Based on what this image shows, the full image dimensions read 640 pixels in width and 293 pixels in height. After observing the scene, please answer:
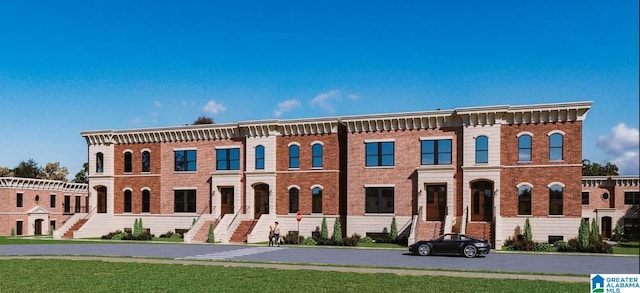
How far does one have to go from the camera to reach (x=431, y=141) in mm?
40406

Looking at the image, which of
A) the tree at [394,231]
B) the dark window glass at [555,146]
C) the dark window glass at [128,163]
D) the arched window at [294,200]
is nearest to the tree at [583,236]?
the dark window glass at [555,146]

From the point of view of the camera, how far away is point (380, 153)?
4178 centimetres

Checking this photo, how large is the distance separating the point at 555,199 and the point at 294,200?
1935cm

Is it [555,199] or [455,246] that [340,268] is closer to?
[455,246]

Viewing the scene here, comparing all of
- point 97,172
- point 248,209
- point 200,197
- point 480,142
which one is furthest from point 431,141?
point 97,172

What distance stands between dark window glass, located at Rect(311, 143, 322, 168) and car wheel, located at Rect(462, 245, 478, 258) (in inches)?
646

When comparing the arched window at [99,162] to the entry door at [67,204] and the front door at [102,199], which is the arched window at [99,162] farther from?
the entry door at [67,204]

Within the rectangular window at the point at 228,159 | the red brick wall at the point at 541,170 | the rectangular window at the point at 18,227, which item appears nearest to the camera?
the red brick wall at the point at 541,170

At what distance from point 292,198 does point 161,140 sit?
550 inches

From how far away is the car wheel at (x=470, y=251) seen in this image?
29.4 meters

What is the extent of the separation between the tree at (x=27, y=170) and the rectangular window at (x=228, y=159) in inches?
2120

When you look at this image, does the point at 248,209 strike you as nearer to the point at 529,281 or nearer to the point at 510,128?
the point at 510,128
